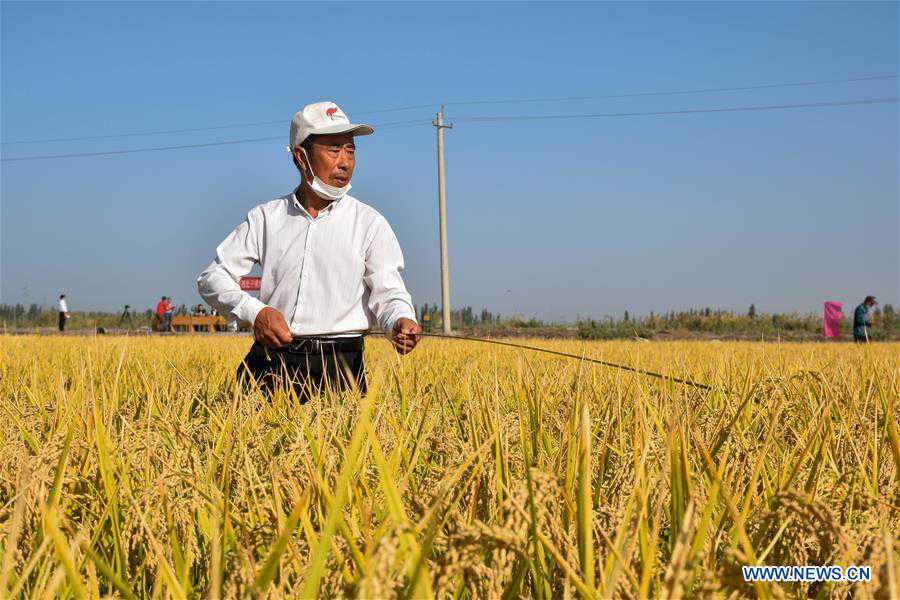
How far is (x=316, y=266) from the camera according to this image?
3.23m

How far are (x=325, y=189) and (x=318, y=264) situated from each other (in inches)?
13.2

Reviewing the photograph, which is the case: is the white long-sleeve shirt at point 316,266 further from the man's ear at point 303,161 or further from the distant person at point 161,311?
the distant person at point 161,311

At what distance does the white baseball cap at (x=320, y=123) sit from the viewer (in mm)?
3031

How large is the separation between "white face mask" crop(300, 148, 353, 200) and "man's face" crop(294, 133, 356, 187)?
0.05 ft

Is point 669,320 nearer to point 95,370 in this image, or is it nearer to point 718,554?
point 95,370

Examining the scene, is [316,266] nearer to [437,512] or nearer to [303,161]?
[303,161]

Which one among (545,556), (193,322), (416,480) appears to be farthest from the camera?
(193,322)

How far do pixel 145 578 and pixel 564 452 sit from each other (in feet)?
2.70

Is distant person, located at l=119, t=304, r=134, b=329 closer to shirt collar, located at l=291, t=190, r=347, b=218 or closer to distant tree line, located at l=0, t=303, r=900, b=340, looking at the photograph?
distant tree line, located at l=0, t=303, r=900, b=340

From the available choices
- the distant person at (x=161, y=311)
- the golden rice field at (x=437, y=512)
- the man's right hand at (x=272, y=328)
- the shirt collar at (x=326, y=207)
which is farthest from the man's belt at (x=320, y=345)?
the distant person at (x=161, y=311)

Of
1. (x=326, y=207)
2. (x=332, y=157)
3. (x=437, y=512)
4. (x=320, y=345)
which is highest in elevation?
(x=332, y=157)

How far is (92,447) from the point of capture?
4.37 feet

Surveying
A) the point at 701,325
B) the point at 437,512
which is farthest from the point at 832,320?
the point at 437,512

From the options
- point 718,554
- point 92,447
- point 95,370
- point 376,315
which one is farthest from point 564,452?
point 95,370
